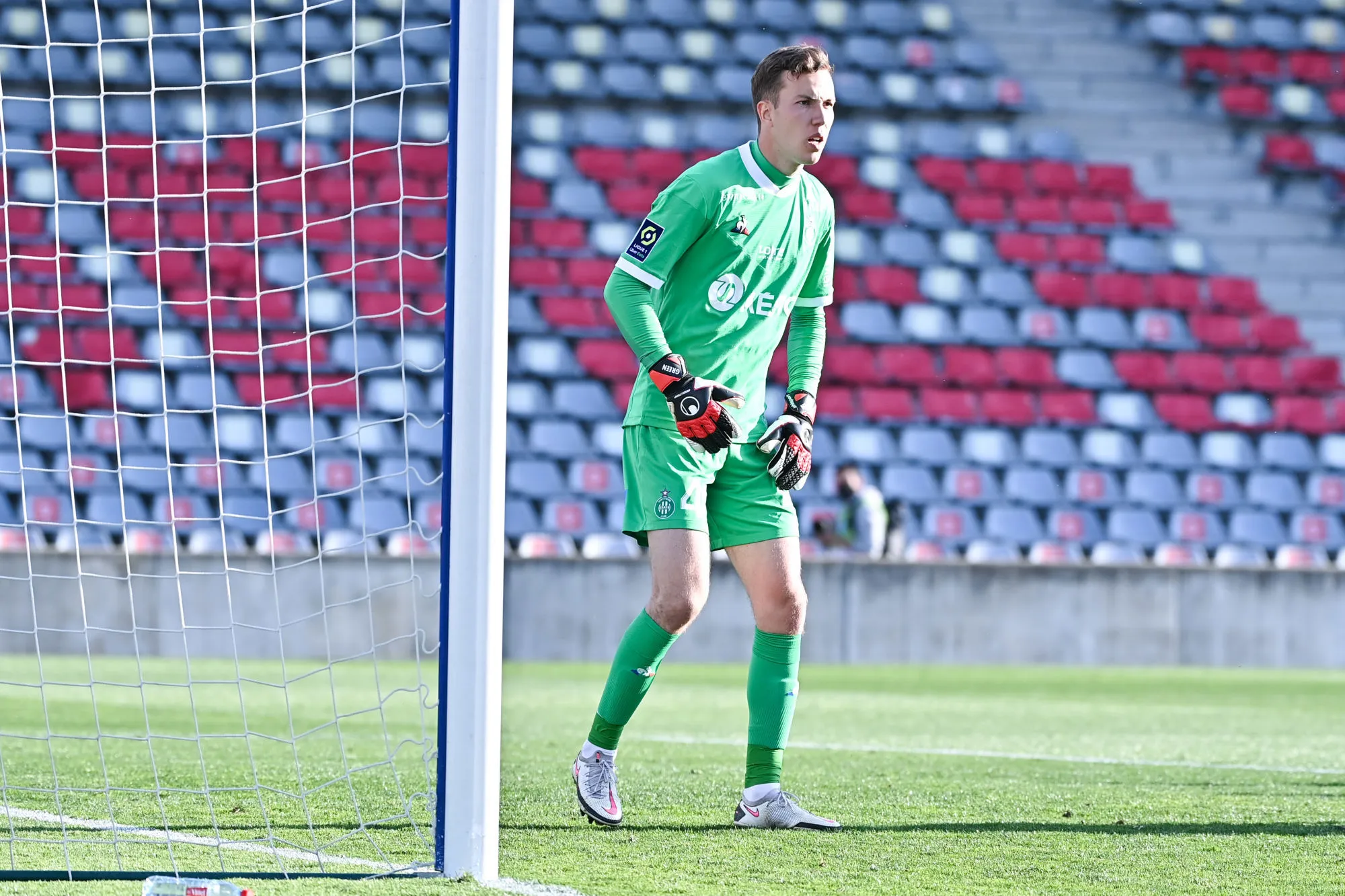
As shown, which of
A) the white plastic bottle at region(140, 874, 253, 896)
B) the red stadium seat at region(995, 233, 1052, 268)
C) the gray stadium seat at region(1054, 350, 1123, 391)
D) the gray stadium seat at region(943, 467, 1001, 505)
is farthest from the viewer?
the red stadium seat at region(995, 233, 1052, 268)

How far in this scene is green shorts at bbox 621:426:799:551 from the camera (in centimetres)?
399

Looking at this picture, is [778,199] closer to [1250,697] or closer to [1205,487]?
[1250,697]

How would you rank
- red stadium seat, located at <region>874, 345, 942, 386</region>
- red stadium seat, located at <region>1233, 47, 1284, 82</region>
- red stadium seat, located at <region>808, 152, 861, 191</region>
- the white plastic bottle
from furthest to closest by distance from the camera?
1. red stadium seat, located at <region>1233, 47, 1284, 82</region>
2. red stadium seat, located at <region>808, 152, 861, 191</region>
3. red stadium seat, located at <region>874, 345, 942, 386</region>
4. the white plastic bottle

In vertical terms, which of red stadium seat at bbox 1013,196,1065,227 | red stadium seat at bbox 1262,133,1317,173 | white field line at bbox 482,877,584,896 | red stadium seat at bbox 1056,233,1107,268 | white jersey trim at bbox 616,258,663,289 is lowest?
white field line at bbox 482,877,584,896

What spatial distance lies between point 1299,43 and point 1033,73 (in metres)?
2.90

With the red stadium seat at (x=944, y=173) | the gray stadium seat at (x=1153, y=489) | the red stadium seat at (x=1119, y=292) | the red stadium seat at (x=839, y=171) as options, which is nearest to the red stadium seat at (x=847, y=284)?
the red stadium seat at (x=839, y=171)

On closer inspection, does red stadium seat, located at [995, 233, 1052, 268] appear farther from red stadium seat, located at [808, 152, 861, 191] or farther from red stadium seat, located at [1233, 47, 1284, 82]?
red stadium seat, located at [1233, 47, 1284, 82]

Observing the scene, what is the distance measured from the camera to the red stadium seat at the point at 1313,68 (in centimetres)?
1864

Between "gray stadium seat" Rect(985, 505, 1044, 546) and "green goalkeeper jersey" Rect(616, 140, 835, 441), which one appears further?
"gray stadium seat" Rect(985, 505, 1044, 546)

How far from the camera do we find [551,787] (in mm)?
4926

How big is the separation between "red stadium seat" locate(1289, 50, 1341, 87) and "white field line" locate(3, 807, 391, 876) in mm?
17228

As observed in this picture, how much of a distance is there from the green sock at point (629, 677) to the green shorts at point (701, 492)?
8.4 inches

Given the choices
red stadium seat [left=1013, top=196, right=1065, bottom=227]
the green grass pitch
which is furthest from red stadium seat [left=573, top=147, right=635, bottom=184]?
the green grass pitch

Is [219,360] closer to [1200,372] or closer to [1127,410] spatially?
[1127,410]
